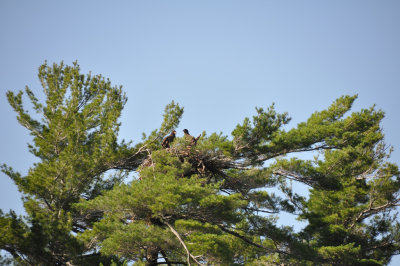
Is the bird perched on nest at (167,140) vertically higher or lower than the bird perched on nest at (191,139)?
higher

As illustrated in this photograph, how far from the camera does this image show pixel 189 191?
9.68m

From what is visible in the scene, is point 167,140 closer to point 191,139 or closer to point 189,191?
point 191,139

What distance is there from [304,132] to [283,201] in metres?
2.15

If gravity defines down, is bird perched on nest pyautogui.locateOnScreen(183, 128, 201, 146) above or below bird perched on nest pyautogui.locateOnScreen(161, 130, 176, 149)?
below

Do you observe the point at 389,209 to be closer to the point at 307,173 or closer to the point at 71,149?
the point at 307,173

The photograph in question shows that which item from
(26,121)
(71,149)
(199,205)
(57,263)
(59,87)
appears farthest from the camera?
(59,87)

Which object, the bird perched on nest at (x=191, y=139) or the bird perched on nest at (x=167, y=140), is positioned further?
the bird perched on nest at (x=167, y=140)

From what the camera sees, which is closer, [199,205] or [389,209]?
[199,205]

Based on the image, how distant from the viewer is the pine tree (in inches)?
391

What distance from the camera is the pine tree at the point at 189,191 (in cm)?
993

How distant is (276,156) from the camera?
1252 centimetres

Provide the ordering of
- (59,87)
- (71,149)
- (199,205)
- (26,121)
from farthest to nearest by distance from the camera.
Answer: (59,87) → (26,121) → (71,149) → (199,205)

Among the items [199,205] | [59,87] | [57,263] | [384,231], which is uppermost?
[59,87]

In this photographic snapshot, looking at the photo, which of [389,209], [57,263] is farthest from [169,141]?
[389,209]
